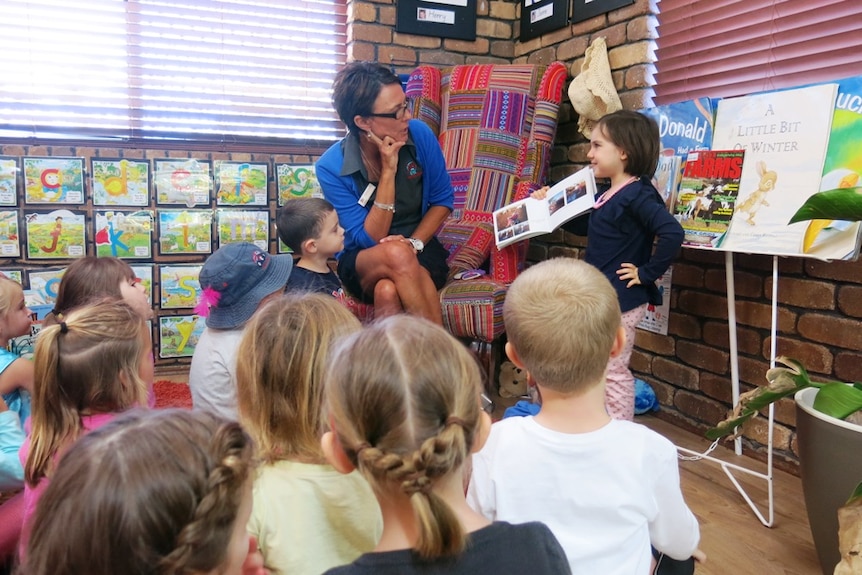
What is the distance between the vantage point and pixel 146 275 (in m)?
3.07

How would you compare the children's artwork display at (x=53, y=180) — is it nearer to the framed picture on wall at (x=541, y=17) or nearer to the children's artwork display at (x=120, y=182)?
the children's artwork display at (x=120, y=182)

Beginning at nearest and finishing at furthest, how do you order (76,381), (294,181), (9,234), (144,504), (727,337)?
(144,504) → (76,381) → (727,337) → (9,234) → (294,181)

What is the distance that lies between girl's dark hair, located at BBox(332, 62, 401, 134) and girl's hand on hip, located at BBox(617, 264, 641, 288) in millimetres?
1039

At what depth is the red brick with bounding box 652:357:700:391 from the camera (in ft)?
8.16

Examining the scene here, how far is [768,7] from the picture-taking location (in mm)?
2166

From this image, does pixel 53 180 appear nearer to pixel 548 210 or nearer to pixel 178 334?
pixel 178 334

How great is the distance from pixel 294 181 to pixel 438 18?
A: 1.09 m

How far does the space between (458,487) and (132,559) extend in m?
0.33

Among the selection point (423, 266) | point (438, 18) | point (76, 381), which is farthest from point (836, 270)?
point (438, 18)

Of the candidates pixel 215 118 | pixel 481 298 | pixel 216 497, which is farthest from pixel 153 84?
pixel 216 497

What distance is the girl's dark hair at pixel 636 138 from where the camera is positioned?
215 centimetres

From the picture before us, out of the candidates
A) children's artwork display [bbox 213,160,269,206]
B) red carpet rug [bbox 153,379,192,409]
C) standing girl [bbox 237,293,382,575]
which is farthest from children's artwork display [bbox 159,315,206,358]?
standing girl [bbox 237,293,382,575]

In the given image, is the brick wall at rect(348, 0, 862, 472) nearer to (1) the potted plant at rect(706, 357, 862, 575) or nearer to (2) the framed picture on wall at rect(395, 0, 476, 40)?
(2) the framed picture on wall at rect(395, 0, 476, 40)

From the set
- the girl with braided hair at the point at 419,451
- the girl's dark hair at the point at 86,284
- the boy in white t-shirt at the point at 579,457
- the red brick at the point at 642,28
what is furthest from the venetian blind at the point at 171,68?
the girl with braided hair at the point at 419,451
